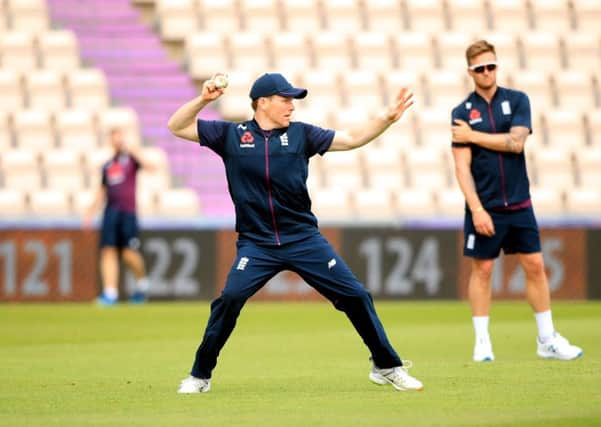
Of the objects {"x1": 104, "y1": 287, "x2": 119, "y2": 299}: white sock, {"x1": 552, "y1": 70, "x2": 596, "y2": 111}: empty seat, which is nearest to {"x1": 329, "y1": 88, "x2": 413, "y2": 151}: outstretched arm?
{"x1": 104, "y1": 287, "x2": 119, "y2": 299}: white sock

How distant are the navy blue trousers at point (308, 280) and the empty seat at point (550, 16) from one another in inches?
638

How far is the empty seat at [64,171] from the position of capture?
801 inches

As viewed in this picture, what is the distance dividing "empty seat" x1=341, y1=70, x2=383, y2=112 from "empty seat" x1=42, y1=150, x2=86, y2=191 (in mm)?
4323

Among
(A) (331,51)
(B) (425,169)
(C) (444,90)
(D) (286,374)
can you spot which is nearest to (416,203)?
(B) (425,169)

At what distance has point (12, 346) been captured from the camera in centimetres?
1229

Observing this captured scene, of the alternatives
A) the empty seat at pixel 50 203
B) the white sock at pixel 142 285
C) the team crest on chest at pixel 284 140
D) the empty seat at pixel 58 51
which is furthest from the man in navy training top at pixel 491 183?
the empty seat at pixel 58 51

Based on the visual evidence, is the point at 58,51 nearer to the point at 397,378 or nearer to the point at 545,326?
the point at 545,326

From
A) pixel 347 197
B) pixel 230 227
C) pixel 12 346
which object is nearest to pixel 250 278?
pixel 12 346

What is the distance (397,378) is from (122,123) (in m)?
13.2

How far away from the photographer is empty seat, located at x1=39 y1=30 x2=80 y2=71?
22.3 meters

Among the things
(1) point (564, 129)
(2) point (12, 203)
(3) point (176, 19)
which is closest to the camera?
(2) point (12, 203)

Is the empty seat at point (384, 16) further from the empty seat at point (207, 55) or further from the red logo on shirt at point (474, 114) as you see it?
the red logo on shirt at point (474, 114)

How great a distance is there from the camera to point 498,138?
33.6ft

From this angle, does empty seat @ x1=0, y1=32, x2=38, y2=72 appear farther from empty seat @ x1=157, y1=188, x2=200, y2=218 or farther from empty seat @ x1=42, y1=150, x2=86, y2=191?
empty seat @ x1=157, y1=188, x2=200, y2=218
